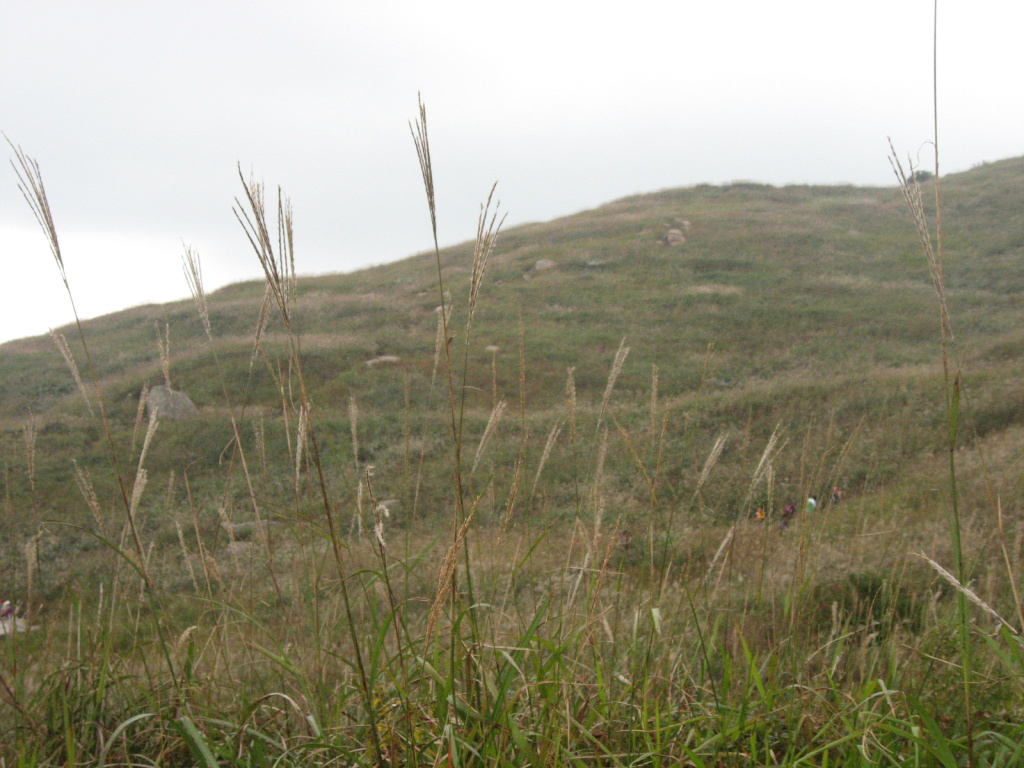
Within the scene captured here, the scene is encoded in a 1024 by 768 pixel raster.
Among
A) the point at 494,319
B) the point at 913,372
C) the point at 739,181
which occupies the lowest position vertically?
the point at 913,372

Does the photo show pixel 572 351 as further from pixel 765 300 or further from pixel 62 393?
pixel 62 393

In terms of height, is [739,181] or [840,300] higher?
[739,181]

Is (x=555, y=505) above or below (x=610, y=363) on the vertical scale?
below

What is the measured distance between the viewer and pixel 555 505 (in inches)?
479

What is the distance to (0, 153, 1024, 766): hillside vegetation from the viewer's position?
173cm

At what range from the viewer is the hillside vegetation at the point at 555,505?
1729mm

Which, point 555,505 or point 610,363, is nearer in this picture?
point 555,505

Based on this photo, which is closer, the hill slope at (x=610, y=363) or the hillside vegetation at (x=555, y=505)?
the hillside vegetation at (x=555, y=505)

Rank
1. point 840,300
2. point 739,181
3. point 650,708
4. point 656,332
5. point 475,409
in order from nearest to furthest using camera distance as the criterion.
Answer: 1. point 650,708
2. point 475,409
3. point 656,332
4. point 840,300
5. point 739,181

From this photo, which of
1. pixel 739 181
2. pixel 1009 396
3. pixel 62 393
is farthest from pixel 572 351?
pixel 739 181

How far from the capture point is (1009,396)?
1293 cm

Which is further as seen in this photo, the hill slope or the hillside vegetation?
the hill slope

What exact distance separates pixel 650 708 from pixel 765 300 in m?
29.0

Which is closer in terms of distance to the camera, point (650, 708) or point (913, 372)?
point (650, 708)
